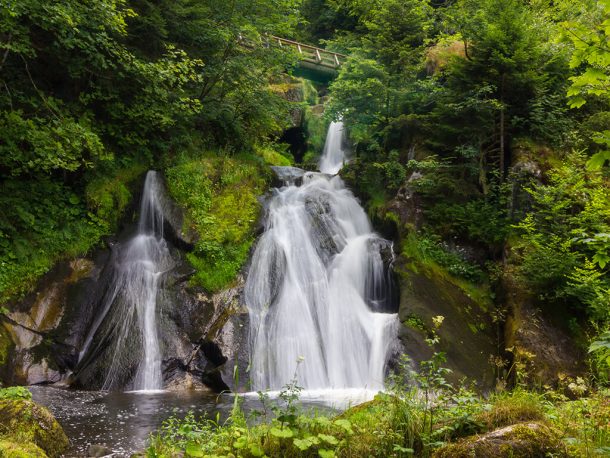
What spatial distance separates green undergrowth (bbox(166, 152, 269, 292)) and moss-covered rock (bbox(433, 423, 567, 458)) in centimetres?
680

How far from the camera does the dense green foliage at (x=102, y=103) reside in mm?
7711

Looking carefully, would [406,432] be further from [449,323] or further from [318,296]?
[318,296]

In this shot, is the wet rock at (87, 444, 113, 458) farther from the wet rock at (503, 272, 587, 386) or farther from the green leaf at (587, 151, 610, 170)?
the wet rock at (503, 272, 587, 386)

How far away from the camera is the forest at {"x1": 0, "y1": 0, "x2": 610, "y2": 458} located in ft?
25.0

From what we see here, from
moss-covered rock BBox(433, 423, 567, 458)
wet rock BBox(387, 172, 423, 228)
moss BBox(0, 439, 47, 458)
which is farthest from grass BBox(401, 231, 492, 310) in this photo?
moss BBox(0, 439, 47, 458)

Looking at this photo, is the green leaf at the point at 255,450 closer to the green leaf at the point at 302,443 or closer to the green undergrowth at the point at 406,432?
the green undergrowth at the point at 406,432

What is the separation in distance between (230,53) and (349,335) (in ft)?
27.7

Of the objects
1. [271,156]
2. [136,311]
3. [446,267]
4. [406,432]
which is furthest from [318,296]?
[271,156]

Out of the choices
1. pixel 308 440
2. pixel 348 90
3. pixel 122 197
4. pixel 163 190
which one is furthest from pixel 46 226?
pixel 348 90

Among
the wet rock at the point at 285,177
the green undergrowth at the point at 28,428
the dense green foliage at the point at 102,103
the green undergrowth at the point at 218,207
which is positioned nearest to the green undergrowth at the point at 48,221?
the dense green foliage at the point at 102,103

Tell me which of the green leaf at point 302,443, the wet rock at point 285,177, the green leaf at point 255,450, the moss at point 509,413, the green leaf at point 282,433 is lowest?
the green leaf at point 255,450

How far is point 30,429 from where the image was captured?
400cm

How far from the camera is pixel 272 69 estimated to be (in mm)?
12312

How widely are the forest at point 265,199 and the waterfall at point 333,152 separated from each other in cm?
428
